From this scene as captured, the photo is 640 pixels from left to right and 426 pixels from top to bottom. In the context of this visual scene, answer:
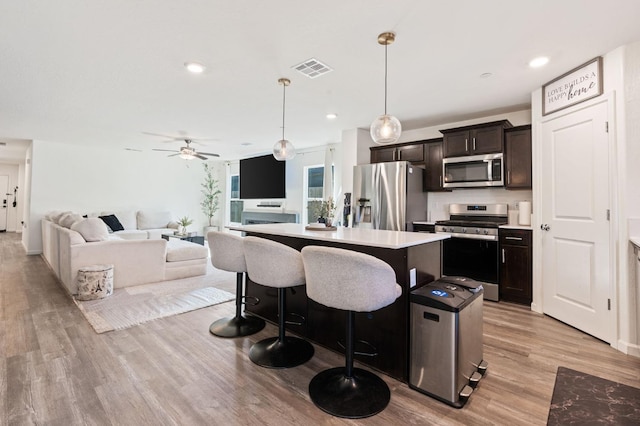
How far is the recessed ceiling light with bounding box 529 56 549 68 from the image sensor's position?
2.80 meters

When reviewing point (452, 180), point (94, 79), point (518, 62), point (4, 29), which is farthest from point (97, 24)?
point (452, 180)

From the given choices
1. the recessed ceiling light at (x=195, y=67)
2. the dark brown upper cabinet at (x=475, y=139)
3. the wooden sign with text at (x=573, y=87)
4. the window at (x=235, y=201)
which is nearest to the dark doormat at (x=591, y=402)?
the wooden sign with text at (x=573, y=87)

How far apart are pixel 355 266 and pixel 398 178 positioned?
117 inches

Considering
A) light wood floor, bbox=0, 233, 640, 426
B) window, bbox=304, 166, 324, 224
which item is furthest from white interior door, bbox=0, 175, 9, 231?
window, bbox=304, 166, 324, 224

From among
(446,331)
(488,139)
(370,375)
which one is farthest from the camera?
(488,139)

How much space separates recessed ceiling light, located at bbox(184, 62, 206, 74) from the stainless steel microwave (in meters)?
3.35

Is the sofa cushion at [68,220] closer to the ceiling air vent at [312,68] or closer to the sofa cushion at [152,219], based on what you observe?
the sofa cushion at [152,219]

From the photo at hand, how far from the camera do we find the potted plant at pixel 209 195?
9344mm

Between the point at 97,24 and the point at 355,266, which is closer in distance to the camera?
the point at 355,266

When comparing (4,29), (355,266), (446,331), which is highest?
(4,29)

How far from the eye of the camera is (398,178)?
175 inches

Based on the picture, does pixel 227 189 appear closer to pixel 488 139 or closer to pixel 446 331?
pixel 488 139

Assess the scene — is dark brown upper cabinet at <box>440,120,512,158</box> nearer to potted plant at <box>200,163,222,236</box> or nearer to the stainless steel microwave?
the stainless steel microwave

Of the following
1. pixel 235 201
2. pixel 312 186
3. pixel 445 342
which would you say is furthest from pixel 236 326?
pixel 235 201
